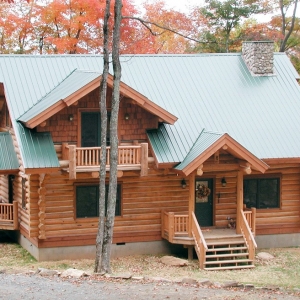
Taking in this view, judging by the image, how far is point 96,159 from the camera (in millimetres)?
22188

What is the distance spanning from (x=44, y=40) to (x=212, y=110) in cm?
1908

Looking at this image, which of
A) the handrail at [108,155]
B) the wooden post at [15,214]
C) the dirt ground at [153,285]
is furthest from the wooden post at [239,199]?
the wooden post at [15,214]

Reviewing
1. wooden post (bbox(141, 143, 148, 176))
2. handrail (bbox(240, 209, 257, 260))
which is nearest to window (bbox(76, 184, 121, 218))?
wooden post (bbox(141, 143, 148, 176))

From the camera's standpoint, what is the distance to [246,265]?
74.5ft

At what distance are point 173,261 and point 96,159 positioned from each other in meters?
4.18

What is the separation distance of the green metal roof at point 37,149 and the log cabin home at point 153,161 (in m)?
0.03

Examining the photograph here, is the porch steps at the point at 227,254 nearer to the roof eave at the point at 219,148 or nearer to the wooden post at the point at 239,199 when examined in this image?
the wooden post at the point at 239,199

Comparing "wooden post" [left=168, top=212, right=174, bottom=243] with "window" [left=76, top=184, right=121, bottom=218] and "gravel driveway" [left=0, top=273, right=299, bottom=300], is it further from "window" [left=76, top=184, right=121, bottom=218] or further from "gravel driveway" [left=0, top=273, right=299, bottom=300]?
"gravel driveway" [left=0, top=273, right=299, bottom=300]

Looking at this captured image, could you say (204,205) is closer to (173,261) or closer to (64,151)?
(173,261)

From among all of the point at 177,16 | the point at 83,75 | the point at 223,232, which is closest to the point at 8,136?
the point at 83,75

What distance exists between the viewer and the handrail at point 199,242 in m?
22.4

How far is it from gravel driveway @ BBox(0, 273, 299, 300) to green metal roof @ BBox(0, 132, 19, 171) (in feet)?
21.8

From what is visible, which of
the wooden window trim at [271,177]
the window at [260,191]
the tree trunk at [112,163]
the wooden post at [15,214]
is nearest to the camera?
the tree trunk at [112,163]

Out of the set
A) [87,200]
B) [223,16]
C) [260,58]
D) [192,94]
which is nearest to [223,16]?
[223,16]
